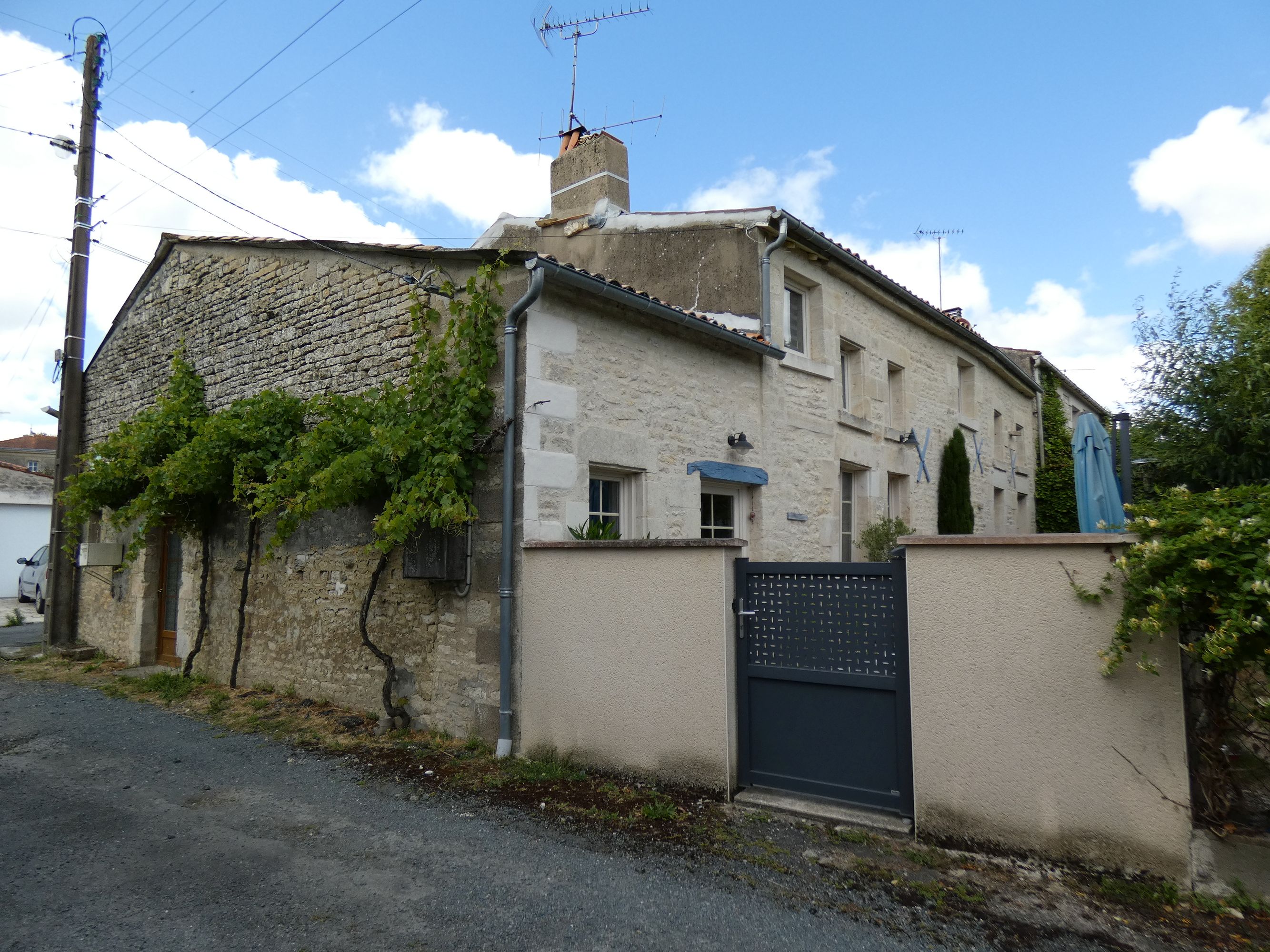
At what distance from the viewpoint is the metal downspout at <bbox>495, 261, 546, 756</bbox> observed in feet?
18.9

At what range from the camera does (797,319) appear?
9.86 m

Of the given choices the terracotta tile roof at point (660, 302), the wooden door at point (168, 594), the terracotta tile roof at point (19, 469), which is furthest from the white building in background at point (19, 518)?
the terracotta tile roof at point (660, 302)

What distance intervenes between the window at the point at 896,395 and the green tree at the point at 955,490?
1427mm

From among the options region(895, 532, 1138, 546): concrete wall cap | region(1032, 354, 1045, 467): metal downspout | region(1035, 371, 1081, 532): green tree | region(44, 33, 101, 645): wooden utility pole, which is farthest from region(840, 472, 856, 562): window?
region(44, 33, 101, 645): wooden utility pole

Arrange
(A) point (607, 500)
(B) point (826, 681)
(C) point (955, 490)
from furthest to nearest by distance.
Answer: (C) point (955, 490), (A) point (607, 500), (B) point (826, 681)

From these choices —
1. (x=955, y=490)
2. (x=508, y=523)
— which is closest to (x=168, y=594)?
(x=508, y=523)

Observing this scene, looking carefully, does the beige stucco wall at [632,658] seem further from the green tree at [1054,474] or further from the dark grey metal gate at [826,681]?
the green tree at [1054,474]

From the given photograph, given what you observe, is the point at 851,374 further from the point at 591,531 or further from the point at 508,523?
the point at 508,523

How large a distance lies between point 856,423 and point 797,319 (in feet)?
5.06

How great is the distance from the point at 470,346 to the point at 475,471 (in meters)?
0.98

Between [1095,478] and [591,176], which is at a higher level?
[591,176]

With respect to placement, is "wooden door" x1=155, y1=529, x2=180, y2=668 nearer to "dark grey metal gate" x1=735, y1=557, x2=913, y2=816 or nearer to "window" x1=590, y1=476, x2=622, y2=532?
"window" x1=590, y1=476, x2=622, y2=532

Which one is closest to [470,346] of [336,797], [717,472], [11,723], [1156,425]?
[717,472]

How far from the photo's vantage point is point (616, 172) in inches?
410
